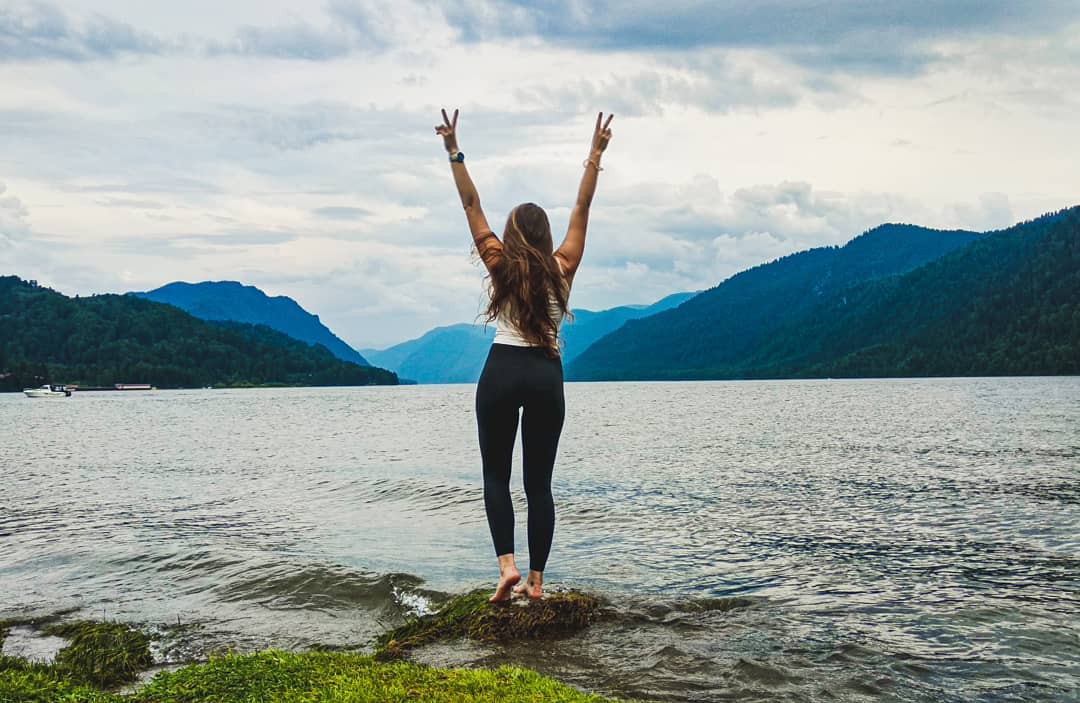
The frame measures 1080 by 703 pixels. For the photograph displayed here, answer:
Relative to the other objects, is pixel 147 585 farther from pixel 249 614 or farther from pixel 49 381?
pixel 49 381

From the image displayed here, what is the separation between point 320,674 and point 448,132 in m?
4.80

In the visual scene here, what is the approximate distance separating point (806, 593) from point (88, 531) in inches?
564

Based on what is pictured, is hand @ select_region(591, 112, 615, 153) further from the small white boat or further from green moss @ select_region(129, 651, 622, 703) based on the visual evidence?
the small white boat

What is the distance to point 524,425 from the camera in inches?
292

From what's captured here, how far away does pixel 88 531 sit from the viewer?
1661 centimetres

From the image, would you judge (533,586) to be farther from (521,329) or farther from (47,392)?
(47,392)

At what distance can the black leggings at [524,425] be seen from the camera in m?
7.09

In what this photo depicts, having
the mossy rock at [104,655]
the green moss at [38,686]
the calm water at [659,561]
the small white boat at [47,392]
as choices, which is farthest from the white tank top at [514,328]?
the small white boat at [47,392]

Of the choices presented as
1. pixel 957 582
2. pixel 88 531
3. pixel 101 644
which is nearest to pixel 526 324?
pixel 101 644

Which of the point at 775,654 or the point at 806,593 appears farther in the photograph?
the point at 806,593

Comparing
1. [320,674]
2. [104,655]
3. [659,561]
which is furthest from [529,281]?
[659,561]

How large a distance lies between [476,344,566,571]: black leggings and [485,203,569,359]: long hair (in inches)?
9.2

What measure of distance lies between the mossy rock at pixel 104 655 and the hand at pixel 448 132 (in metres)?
5.81

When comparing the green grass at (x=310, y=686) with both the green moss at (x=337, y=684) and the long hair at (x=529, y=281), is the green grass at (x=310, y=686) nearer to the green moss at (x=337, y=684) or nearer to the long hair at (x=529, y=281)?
the green moss at (x=337, y=684)
